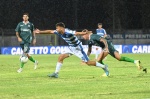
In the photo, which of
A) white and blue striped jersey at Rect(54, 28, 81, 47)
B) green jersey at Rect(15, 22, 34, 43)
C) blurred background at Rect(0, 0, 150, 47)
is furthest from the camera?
blurred background at Rect(0, 0, 150, 47)

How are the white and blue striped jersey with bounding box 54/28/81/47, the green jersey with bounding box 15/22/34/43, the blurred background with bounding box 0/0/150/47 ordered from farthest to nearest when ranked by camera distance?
1. the blurred background with bounding box 0/0/150/47
2. the green jersey with bounding box 15/22/34/43
3. the white and blue striped jersey with bounding box 54/28/81/47

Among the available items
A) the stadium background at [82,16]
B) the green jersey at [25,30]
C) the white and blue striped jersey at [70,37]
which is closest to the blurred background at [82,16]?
the stadium background at [82,16]

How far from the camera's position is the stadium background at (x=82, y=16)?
174 ft

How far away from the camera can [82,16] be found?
181 feet

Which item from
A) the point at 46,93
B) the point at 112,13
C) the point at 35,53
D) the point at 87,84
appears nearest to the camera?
the point at 46,93

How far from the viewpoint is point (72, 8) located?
55125 mm

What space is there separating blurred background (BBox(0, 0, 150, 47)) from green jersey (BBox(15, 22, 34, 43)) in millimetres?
30169

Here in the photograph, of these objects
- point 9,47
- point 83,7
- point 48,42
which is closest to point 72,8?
point 83,7

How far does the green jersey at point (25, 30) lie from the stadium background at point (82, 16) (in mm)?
30044

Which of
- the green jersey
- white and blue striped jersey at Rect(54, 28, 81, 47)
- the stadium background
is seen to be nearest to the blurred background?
the stadium background

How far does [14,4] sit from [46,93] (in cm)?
4130

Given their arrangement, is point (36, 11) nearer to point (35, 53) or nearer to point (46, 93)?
point (35, 53)

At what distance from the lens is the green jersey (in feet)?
72.9

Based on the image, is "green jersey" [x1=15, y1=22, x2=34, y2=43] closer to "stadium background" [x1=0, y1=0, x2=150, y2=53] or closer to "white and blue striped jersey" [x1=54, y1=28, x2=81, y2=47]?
"white and blue striped jersey" [x1=54, y1=28, x2=81, y2=47]
